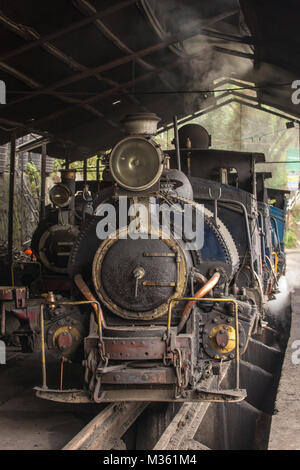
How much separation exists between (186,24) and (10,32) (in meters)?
4.06

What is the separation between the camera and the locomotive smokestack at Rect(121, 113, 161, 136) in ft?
15.5

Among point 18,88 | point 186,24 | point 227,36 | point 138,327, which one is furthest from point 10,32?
point 138,327

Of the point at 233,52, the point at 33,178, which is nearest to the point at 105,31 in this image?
the point at 233,52

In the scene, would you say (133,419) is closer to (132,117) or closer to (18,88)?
(132,117)

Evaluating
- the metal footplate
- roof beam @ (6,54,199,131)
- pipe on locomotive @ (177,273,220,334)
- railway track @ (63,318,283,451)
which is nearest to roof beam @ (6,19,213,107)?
roof beam @ (6,54,199,131)

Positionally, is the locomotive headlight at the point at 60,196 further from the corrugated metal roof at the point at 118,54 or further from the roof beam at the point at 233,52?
the roof beam at the point at 233,52

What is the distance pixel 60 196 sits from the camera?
905cm

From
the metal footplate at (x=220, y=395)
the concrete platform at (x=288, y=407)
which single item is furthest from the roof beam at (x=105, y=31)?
the metal footplate at (x=220, y=395)

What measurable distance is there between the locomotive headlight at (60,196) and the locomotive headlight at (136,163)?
445 cm

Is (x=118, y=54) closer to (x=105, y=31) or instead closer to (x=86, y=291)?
(x=105, y=31)

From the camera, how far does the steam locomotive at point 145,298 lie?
14.6 feet

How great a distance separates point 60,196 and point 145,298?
4.79 metres

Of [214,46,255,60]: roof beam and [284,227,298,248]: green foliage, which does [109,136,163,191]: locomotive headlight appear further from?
[284,227,298,248]: green foliage
